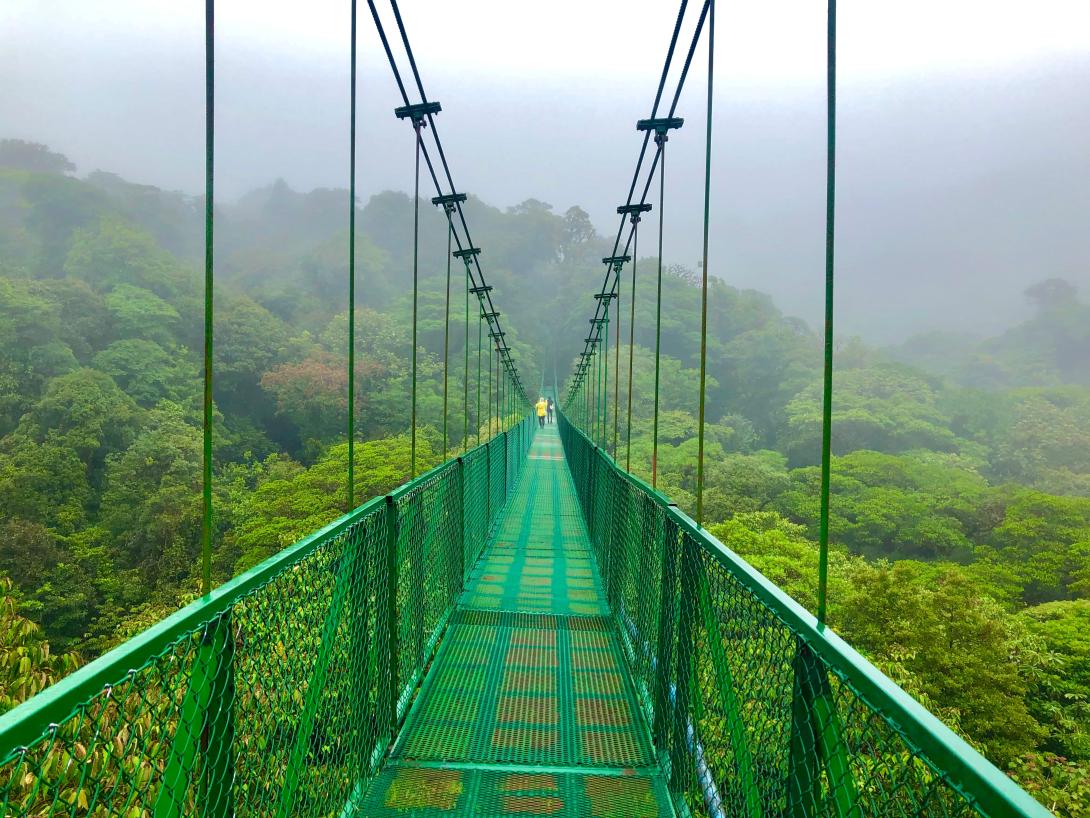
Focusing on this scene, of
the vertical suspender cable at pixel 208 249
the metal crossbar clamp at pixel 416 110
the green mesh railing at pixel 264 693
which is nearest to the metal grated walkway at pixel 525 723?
the green mesh railing at pixel 264 693

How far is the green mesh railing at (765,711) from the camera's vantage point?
689mm

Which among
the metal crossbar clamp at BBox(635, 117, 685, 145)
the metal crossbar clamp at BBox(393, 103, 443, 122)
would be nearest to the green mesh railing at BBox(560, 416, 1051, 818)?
the metal crossbar clamp at BBox(635, 117, 685, 145)

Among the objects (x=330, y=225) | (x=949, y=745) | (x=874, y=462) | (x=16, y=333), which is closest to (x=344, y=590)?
(x=949, y=745)

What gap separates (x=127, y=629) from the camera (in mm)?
10414

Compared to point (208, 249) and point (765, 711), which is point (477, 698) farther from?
point (208, 249)

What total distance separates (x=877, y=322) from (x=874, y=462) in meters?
40.8

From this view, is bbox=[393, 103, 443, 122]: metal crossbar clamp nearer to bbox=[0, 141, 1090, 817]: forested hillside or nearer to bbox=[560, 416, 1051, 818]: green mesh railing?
bbox=[560, 416, 1051, 818]: green mesh railing

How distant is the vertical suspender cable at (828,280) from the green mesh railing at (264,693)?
100 cm

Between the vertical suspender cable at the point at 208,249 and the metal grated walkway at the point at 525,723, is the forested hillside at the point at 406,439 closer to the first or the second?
the metal grated walkway at the point at 525,723

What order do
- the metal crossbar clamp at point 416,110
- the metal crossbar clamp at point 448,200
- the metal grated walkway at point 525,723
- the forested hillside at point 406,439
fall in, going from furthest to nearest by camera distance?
1. the forested hillside at point 406,439
2. the metal crossbar clamp at point 448,200
3. the metal crossbar clamp at point 416,110
4. the metal grated walkway at point 525,723

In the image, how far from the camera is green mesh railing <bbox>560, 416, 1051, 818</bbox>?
69 cm

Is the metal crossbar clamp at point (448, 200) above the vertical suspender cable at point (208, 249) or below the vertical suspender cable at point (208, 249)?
above

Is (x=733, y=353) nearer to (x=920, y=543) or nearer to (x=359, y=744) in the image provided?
(x=920, y=543)

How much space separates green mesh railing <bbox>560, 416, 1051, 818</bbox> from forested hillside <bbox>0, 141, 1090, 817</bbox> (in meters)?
3.47
